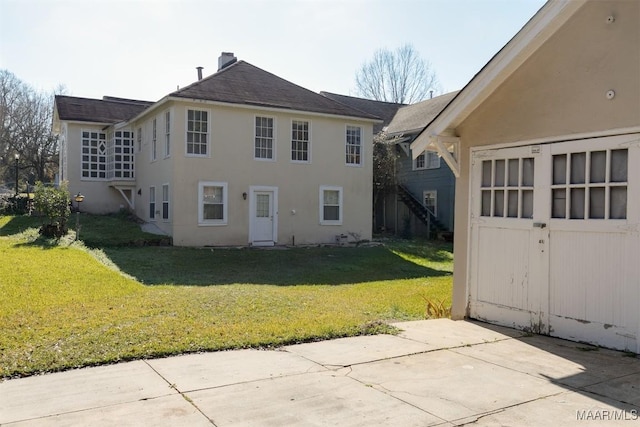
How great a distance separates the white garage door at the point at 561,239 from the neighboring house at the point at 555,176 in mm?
13

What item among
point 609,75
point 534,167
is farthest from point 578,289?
point 609,75

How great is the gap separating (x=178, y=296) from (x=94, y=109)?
1983 centimetres

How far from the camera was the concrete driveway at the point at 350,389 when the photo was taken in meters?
3.91

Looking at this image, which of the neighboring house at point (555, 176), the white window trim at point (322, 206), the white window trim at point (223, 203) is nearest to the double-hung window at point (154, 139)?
the white window trim at point (223, 203)

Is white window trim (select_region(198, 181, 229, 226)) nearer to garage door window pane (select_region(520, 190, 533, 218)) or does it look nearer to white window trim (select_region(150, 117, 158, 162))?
white window trim (select_region(150, 117, 158, 162))

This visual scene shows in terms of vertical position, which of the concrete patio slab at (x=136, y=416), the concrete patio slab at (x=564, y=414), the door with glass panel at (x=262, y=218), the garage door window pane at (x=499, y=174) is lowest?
the concrete patio slab at (x=136, y=416)

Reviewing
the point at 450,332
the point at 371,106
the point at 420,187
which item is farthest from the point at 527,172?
the point at 371,106

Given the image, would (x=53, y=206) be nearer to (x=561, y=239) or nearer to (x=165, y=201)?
(x=165, y=201)

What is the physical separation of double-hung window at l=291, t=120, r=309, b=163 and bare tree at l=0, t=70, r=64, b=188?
31.6 metres

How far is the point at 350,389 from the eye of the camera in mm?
4543

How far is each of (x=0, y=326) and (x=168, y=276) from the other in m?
6.07

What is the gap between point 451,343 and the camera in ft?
20.4

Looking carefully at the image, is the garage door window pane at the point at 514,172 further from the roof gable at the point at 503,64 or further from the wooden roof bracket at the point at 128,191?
the wooden roof bracket at the point at 128,191

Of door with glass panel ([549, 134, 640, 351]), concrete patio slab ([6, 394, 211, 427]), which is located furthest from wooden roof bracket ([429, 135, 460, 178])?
concrete patio slab ([6, 394, 211, 427])
